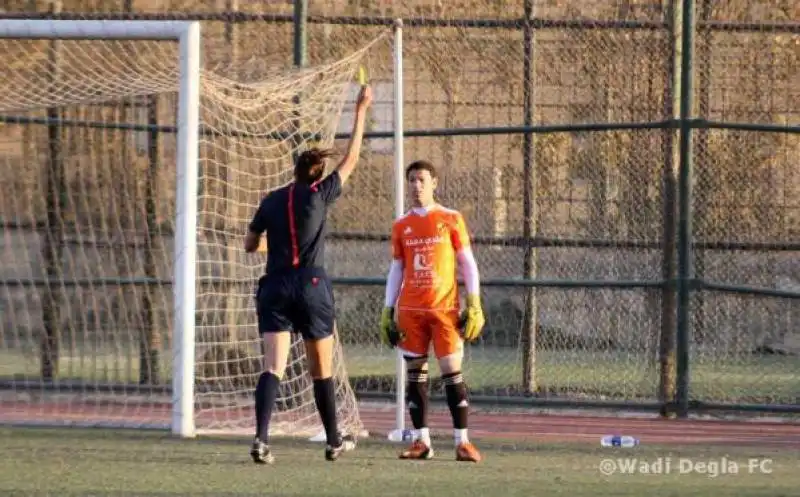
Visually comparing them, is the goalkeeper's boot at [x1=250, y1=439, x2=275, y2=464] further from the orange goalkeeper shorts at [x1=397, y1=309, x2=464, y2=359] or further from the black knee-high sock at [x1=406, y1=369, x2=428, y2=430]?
the orange goalkeeper shorts at [x1=397, y1=309, x2=464, y2=359]

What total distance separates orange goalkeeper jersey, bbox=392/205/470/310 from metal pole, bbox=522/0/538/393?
338cm

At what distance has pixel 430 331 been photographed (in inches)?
405

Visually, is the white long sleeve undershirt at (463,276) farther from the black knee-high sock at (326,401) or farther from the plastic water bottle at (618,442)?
the plastic water bottle at (618,442)

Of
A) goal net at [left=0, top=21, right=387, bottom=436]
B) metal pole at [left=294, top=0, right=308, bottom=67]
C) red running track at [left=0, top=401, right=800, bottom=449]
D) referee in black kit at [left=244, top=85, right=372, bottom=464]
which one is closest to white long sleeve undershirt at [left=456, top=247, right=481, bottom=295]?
referee in black kit at [left=244, top=85, right=372, bottom=464]

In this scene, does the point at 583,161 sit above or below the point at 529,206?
above

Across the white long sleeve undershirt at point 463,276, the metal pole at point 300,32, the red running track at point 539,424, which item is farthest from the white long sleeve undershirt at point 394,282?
the metal pole at point 300,32

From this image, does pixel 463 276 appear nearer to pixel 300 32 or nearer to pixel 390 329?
pixel 390 329

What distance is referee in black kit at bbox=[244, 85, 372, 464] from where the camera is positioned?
32.0 ft

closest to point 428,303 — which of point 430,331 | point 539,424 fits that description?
point 430,331

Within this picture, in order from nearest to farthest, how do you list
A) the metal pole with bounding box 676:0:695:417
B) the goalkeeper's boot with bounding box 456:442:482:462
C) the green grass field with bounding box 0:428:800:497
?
1. the green grass field with bounding box 0:428:800:497
2. the goalkeeper's boot with bounding box 456:442:482:462
3. the metal pole with bounding box 676:0:695:417

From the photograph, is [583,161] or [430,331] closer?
[430,331]

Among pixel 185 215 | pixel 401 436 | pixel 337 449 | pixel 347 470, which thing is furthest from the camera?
pixel 401 436

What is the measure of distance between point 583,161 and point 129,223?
3.94m

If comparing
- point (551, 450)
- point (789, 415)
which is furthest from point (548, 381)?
point (551, 450)
